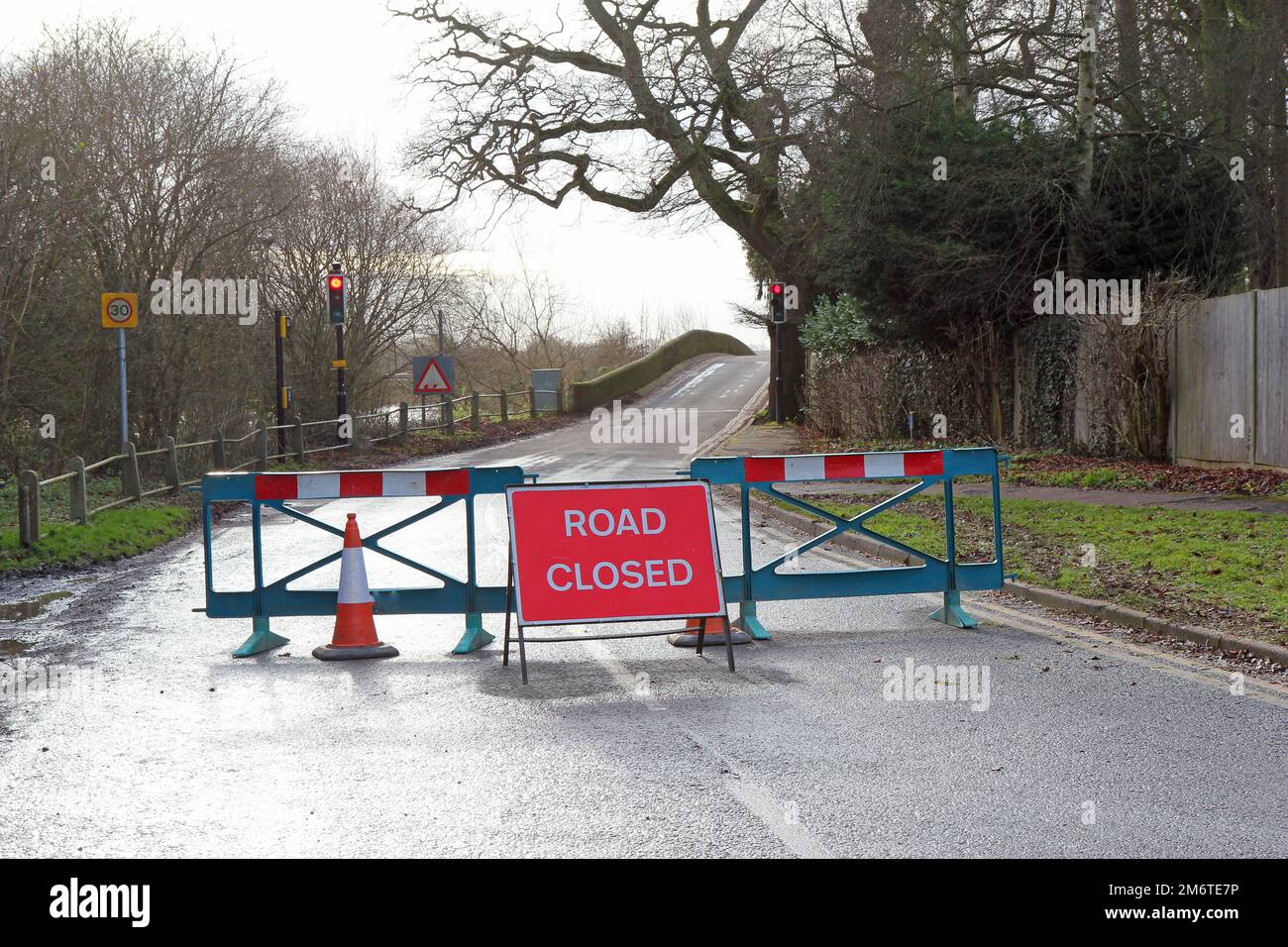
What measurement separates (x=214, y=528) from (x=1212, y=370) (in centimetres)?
1343

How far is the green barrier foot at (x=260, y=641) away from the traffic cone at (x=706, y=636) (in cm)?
267

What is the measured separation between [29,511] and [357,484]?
6237mm

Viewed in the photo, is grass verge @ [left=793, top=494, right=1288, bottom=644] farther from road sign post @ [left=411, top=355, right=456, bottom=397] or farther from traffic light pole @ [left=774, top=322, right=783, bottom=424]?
traffic light pole @ [left=774, top=322, right=783, bottom=424]

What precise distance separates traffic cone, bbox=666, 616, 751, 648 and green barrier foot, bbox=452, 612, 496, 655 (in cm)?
125

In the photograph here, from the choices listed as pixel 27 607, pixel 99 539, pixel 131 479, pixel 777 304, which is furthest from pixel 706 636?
pixel 777 304

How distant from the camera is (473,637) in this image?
28.6 feet

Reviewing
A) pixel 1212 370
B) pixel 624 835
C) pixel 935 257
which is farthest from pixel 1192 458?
pixel 624 835

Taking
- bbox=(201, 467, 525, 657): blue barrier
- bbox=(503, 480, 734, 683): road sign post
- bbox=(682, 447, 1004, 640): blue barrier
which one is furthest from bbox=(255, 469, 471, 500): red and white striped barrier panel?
bbox=(682, 447, 1004, 640): blue barrier

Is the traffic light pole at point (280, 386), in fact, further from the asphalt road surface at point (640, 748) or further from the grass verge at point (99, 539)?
the asphalt road surface at point (640, 748)

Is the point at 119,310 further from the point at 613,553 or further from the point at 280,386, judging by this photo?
the point at 613,553

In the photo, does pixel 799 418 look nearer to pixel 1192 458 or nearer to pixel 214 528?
pixel 1192 458

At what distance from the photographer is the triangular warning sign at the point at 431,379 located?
3128cm

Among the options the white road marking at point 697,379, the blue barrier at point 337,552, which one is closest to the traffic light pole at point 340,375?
the blue barrier at point 337,552

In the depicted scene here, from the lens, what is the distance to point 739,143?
106ft
